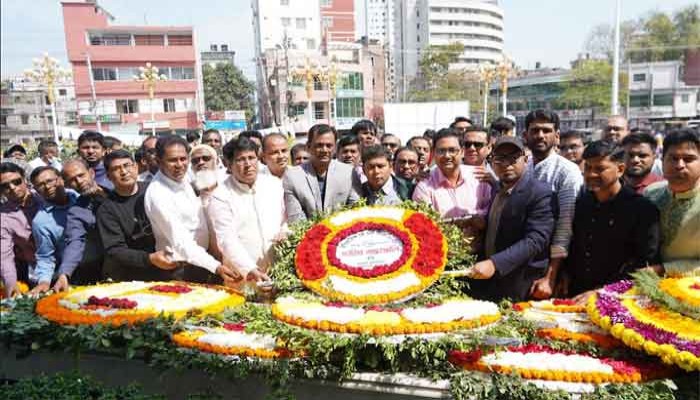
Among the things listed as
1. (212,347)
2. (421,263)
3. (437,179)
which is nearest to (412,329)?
(421,263)

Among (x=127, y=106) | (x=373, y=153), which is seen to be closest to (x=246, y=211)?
(x=373, y=153)

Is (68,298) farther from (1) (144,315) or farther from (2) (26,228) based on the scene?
(2) (26,228)

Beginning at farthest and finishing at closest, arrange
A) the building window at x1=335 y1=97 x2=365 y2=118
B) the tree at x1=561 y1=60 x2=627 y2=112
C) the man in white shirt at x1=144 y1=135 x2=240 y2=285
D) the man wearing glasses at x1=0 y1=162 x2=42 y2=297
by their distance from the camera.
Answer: the building window at x1=335 y1=97 x2=365 y2=118 → the tree at x1=561 y1=60 x2=627 y2=112 → the man wearing glasses at x1=0 y1=162 x2=42 y2=297 → the man in white shirt at x1=144 y1=135 x2=240 y2=285

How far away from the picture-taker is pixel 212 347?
3.25 m

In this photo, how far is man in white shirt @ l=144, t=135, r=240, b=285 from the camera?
13.1 ft

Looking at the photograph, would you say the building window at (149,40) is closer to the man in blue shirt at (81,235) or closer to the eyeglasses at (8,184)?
the eyeglasses at (8,184)

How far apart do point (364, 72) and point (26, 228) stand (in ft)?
149

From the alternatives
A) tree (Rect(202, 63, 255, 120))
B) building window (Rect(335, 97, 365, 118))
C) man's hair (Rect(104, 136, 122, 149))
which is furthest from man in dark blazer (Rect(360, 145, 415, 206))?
tree (Rect(202, 63, 255, 120))

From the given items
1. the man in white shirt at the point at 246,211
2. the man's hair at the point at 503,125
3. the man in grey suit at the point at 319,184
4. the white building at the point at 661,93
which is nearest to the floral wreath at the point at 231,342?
the man in white shirt at the point at 246,211

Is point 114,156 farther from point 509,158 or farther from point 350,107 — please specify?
point 350,107

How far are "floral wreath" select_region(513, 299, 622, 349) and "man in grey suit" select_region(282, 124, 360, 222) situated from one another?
175cm

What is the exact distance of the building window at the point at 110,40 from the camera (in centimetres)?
3997

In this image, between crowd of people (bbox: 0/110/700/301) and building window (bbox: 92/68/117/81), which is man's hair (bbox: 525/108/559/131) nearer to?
crowd of people (bbox: 0/110/700/301)

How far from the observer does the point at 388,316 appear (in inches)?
125
